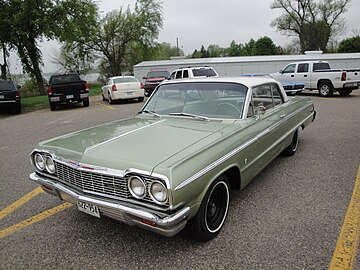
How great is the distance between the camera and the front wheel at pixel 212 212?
104 inches

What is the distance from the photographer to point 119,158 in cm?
254

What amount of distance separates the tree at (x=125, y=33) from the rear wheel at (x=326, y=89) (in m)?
27.7

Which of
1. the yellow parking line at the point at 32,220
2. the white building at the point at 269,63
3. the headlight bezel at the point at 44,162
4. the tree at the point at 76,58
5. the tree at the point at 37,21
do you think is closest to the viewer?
the headlight bezel at the point at 44,162

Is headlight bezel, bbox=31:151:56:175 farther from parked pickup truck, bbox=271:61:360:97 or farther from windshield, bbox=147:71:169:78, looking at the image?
windshield, bbox=147:71:169:78

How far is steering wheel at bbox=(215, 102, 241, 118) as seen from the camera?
3685mm

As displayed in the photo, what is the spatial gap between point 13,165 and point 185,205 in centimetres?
448

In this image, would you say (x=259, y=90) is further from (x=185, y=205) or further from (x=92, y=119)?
(x=92, y=119)

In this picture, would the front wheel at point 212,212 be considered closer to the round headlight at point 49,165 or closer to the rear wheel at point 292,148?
the round headlight at point 49,165

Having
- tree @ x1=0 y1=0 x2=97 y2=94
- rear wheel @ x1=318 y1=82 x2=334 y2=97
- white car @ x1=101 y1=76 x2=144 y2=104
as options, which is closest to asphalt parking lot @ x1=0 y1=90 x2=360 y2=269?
white car @ x1=101 y1=76 x2=144 y2=104

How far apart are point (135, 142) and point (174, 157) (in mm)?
602

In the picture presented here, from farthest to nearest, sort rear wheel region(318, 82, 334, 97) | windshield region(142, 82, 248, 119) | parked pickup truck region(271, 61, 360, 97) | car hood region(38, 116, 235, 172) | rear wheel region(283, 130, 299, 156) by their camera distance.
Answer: rear wheel region(318, 82, 334, 97) < parked pickup truck region(271, 61, 360, 97) < rear wheel region(283, 130, 299, 156) < windshield region(142, 82, 248, 119) < car hood region(38, 116, 235, 172)

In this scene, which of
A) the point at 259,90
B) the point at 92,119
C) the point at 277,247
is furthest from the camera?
the point at 92,119

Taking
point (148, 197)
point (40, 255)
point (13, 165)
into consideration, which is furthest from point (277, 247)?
point (13, 165)

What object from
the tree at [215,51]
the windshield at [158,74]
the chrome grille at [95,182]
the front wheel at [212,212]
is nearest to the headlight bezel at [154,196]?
the chrome grille at [95,182]
